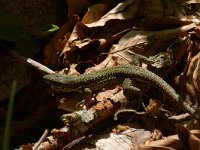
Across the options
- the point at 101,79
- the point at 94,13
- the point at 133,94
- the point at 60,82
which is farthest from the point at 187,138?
the point at 94,13

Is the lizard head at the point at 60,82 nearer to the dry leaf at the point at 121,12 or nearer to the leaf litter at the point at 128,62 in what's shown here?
the leaf litter at the point at 128,62

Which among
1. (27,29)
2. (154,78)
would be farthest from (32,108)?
(154,78)

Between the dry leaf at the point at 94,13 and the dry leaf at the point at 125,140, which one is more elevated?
the dry leaf at the point at 94,13

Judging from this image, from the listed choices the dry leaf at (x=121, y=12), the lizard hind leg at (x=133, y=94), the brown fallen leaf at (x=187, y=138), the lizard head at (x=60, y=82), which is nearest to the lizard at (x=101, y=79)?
the lizard head at (x=60, y=82)

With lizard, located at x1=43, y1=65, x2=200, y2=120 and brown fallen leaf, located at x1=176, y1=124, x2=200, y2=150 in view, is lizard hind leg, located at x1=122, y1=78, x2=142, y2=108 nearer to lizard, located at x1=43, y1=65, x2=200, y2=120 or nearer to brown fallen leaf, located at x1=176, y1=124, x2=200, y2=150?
lizard, located at x1=43, y1=65, x2=200, y2=120

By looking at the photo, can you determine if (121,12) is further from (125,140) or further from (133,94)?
(125,140)

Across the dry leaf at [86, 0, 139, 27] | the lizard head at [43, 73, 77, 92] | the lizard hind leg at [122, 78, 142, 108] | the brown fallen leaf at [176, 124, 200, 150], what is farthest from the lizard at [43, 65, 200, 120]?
the brown fallen leaf at [176, 124, 200, 150]

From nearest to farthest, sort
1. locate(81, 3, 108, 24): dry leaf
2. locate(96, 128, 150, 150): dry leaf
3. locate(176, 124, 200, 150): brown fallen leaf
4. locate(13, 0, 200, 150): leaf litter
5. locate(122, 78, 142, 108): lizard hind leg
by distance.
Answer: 1. locate(176, 124, 200, 150): brown fallen leaf
2. locate(96, 128, 150, 150): dry leaf
3. locate(13, 0, 200, 150): leaf litter
4. locate(122, 78, 142, 108): lizard hind leg
5. locate(81, 3, 108, 24): dry leaf

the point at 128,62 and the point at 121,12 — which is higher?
the point at 121,12
